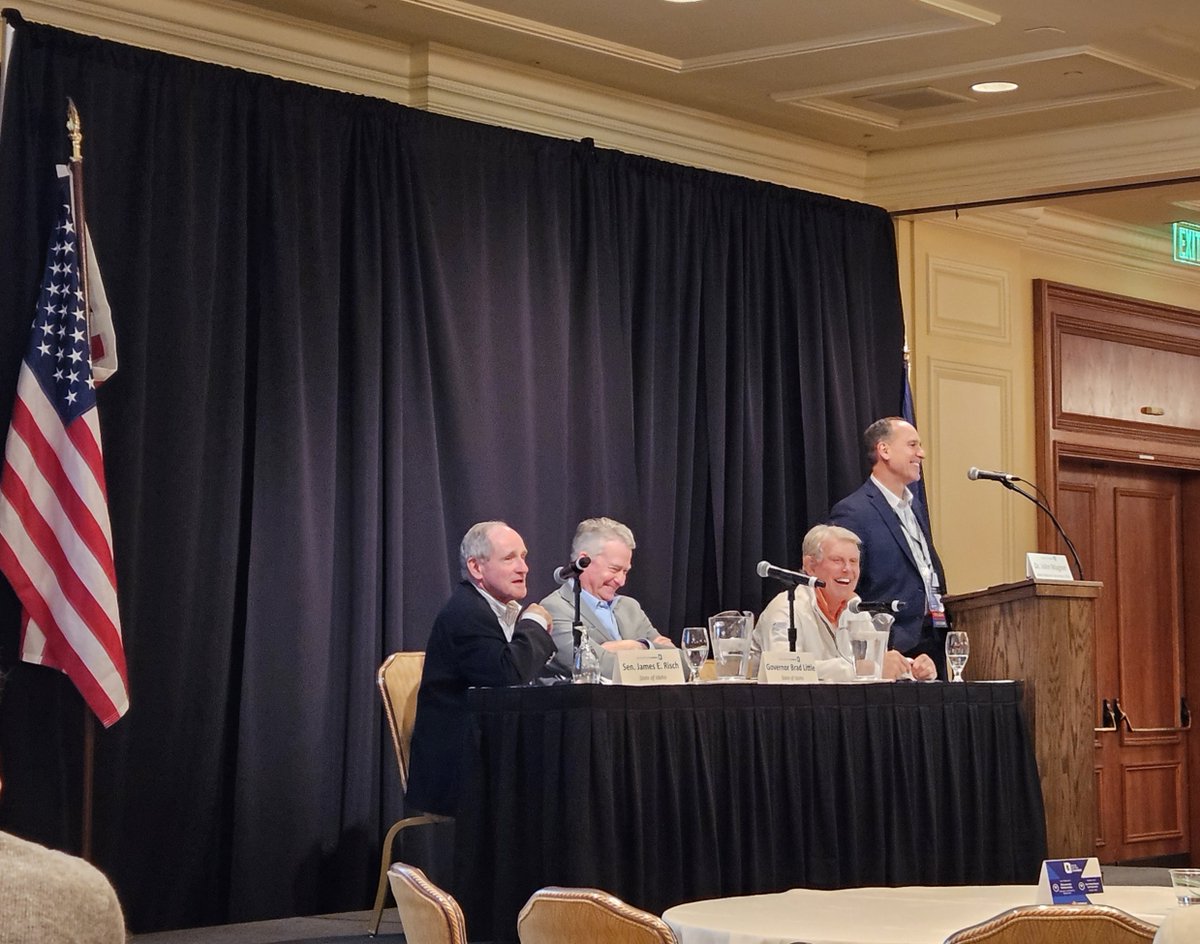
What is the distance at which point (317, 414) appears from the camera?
640 centimetres

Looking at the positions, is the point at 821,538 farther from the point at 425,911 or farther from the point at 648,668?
the point at 425,911

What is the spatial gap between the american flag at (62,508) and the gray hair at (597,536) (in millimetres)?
1494

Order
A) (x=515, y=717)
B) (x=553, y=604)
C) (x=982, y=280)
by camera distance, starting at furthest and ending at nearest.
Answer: (x=982, y=280), (x=553, y=604), (x=515, y=717)

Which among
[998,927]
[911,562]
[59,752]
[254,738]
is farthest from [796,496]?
[998,927]

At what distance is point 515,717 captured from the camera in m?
4.67

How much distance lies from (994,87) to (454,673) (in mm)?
3511

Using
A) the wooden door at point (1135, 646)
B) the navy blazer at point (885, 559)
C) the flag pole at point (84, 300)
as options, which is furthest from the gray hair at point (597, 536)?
the wooden door at point (1135, 646)

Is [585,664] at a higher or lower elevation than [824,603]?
lower

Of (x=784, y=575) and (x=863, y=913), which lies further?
(x=784, y=575)

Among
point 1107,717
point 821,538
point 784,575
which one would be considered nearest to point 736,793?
point 784,575

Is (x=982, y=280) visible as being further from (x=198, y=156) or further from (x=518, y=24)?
(x=198, y=156)

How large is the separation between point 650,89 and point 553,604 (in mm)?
2534

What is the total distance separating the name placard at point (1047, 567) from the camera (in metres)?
5.79

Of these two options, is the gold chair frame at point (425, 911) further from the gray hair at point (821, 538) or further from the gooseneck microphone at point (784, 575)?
the gray hair at point (821, 538)
